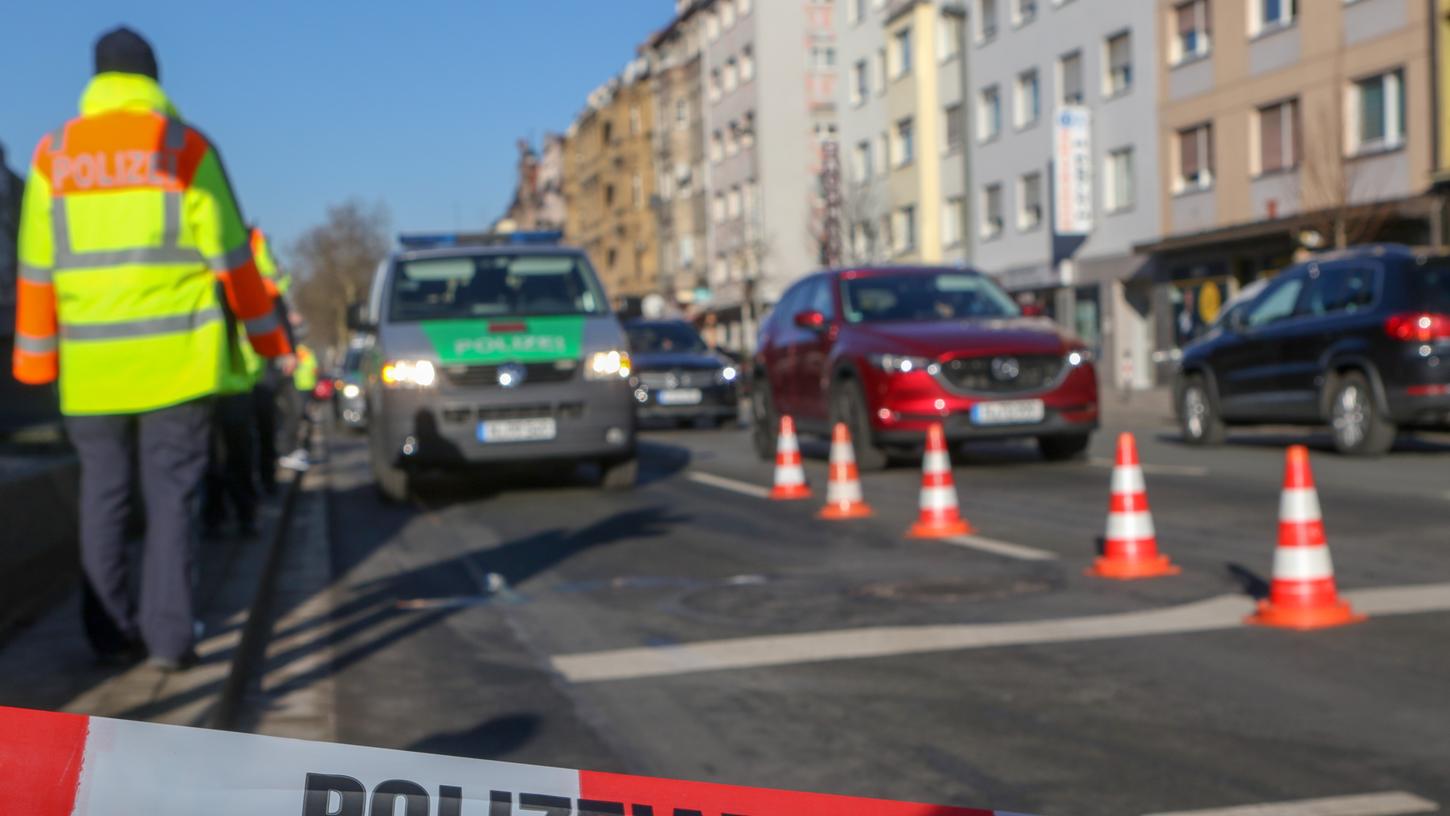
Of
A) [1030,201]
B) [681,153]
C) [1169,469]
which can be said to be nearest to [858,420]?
[1169,469]

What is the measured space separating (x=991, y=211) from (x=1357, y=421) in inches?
1381

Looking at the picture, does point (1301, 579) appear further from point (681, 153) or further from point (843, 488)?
point (681, 153)

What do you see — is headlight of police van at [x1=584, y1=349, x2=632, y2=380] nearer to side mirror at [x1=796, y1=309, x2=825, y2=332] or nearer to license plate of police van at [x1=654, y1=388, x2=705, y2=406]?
side mirror at [x1=796, y1=309, x2=825, y2=332]

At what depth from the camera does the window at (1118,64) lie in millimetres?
40438

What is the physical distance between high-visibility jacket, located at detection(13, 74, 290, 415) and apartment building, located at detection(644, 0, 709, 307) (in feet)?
239

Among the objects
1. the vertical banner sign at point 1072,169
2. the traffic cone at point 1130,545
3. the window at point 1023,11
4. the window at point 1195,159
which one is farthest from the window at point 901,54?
the traffic cone at point 1130,545

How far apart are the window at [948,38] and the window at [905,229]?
17.0 feet

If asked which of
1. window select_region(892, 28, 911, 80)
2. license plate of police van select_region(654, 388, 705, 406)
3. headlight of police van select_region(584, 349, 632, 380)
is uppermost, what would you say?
window select_region(892, 28, 911, 80)

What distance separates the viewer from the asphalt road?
4453mm

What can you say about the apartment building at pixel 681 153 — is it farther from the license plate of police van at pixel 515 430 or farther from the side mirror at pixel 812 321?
the license plate of police van at pixel 515 430

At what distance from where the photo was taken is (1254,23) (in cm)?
3503

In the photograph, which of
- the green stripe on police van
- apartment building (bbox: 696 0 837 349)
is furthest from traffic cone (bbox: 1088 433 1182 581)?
apartment building (bbox: 696 0 837 349)

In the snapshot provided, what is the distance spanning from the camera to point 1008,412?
1354cm

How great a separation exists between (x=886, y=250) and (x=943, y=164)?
423 centimetres
